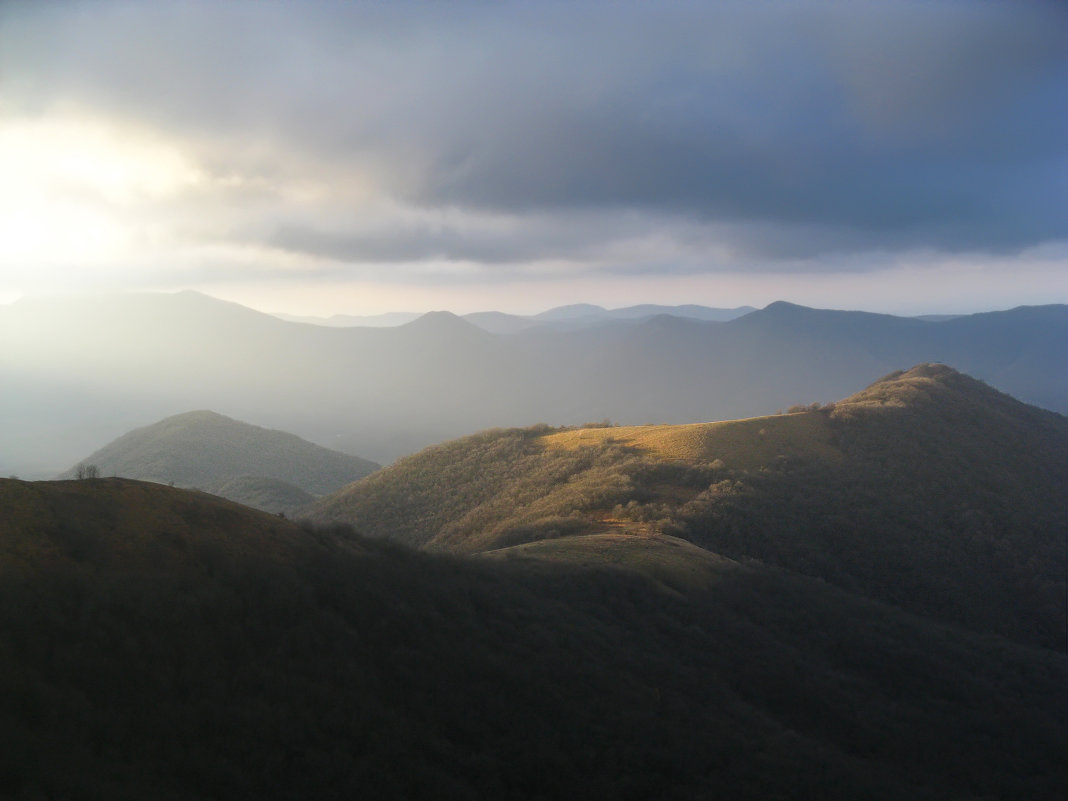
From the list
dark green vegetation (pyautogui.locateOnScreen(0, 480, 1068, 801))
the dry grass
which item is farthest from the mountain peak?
dark green vegetation (pyautogui.locateOnScreen(0, 480, 1068, 801))

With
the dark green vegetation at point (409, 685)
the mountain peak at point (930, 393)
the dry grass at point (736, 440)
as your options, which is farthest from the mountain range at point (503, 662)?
the mountain peak at point (930, 393)

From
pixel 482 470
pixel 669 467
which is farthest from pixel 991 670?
pixel 482 470

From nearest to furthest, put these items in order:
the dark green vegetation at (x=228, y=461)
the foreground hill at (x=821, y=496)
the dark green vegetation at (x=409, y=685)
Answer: the dark green vegetation at (x=409, y=685) < the foreground hill at (x=821, y=496) < the dark green vegetation at (x=228, y=461)

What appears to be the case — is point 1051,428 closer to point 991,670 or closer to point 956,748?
point 991,670

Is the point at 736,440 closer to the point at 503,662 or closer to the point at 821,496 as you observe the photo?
the point at 821,496

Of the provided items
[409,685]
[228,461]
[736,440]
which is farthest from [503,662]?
[228,461]

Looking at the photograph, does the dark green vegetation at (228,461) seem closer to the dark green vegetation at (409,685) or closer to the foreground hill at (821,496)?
the foreground hill at (821,496)

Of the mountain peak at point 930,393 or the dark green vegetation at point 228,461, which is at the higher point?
the mountain peak at point 930,393

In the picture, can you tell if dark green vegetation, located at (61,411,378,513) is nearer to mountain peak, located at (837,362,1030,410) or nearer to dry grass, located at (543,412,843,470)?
dry grass, located at (543,412,843,470)
